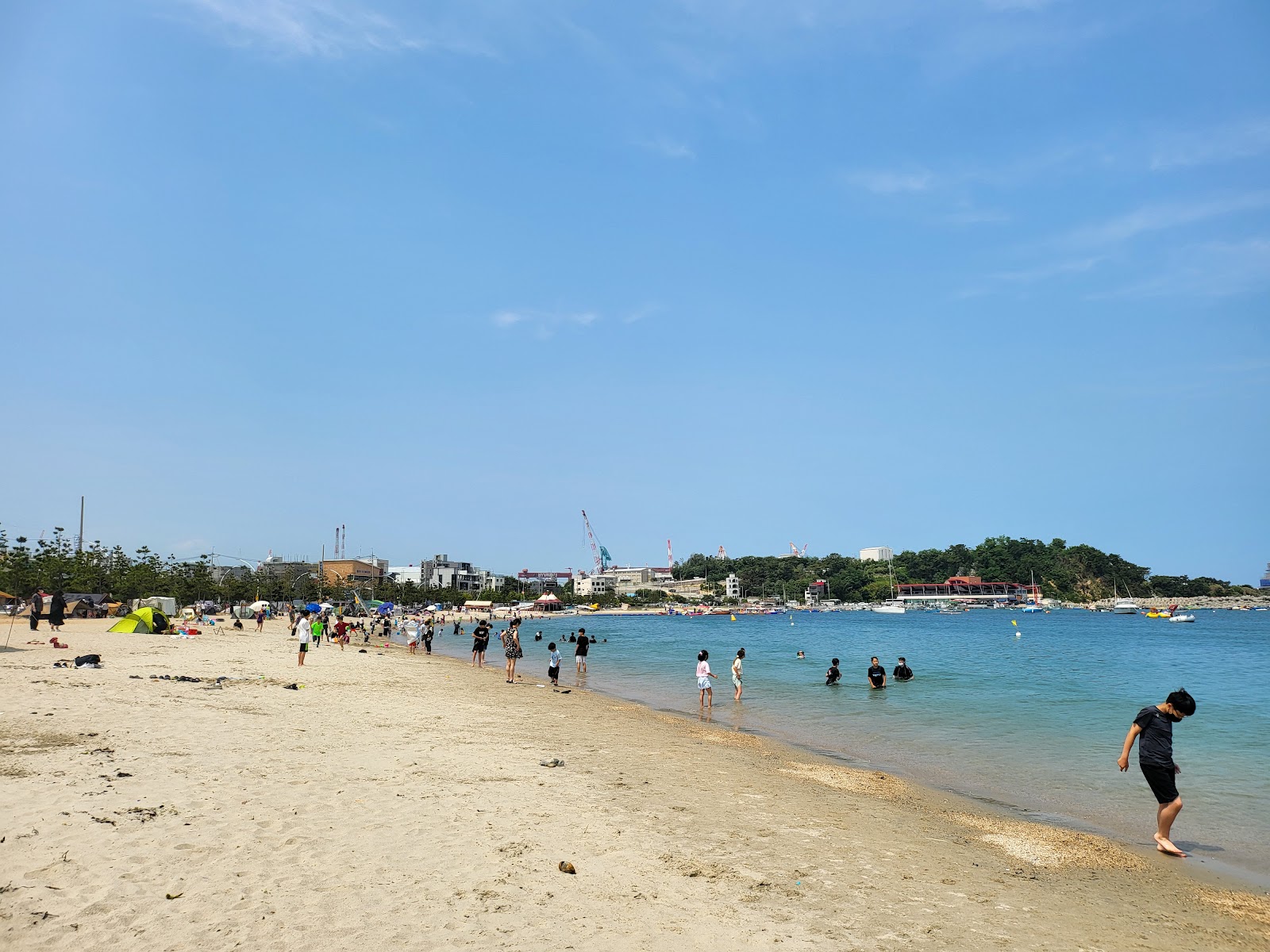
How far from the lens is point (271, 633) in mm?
49156

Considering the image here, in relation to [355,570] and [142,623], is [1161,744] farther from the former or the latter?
[355,570]

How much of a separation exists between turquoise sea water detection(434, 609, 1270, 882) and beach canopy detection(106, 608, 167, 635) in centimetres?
1688

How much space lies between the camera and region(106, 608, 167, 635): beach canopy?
36.0m

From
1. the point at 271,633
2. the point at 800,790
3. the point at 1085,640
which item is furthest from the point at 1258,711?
the point at 1085,640

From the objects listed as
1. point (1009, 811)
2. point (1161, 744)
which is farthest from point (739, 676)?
point (1161, 744)

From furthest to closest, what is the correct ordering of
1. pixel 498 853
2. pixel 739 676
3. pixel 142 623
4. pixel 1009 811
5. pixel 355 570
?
pixel 355 570 < pixel 142 623 < pixel 739 676 < pixel 1009 811 < pixel 498 853

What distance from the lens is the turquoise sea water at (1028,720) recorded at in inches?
481

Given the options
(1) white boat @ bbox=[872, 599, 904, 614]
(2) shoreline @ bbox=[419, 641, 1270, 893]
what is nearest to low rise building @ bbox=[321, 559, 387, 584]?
(1) white boat @ bbox=[872, 599, 904, 614]

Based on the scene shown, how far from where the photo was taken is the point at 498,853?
736 centimetres

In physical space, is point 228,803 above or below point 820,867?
above

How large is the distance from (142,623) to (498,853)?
37300mm

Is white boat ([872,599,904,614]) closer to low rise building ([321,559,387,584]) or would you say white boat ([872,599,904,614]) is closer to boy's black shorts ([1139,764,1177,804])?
low rise building ([321,559,387,584])

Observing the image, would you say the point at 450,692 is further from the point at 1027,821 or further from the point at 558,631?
the point at 558,631

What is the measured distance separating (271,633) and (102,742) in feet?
139
